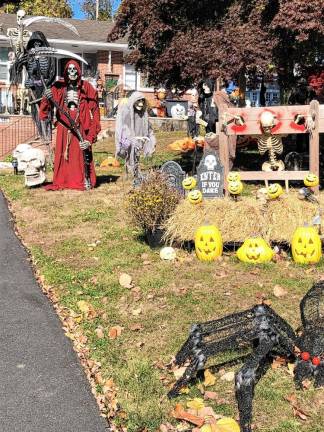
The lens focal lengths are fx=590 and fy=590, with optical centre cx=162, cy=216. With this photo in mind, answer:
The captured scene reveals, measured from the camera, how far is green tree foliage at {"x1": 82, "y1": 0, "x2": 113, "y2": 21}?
165 feet

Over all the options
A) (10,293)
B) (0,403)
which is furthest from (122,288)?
(0,403)

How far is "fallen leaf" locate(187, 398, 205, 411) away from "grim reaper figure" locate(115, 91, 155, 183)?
27.2 feet

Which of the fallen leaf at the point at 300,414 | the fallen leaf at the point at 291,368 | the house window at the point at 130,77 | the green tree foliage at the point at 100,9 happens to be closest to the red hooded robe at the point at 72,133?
the fallen leaf at the point at 291,368

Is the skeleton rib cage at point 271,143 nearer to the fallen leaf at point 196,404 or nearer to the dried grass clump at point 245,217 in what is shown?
the dried grass clump at point 245,217

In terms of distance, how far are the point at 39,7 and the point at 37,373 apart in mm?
36688

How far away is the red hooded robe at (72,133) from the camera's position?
12.0 metres

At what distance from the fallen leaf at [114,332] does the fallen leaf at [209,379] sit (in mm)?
1070

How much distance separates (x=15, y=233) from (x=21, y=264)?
1.77 m

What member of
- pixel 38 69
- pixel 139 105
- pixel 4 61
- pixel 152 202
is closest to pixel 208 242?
pixel 152 202

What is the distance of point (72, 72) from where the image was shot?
11.8 metres

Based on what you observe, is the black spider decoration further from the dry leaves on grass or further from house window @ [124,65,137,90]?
house window @ [124,65,137,90]

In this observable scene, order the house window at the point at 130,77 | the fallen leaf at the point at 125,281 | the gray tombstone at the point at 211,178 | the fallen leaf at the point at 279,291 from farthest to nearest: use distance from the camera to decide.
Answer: the house window at the point at 130,77 < the gray tombstone at the point at 211,178 < the fallen leaf at the point at 125,281 < the fallen leaf at the point at 279,291

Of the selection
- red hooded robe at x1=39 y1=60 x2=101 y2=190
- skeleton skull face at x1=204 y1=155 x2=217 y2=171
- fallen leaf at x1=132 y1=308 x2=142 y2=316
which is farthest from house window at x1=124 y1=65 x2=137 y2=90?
fallen leaf at x1=132 y1=308 x2=142 y2=316

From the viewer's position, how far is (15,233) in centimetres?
941
